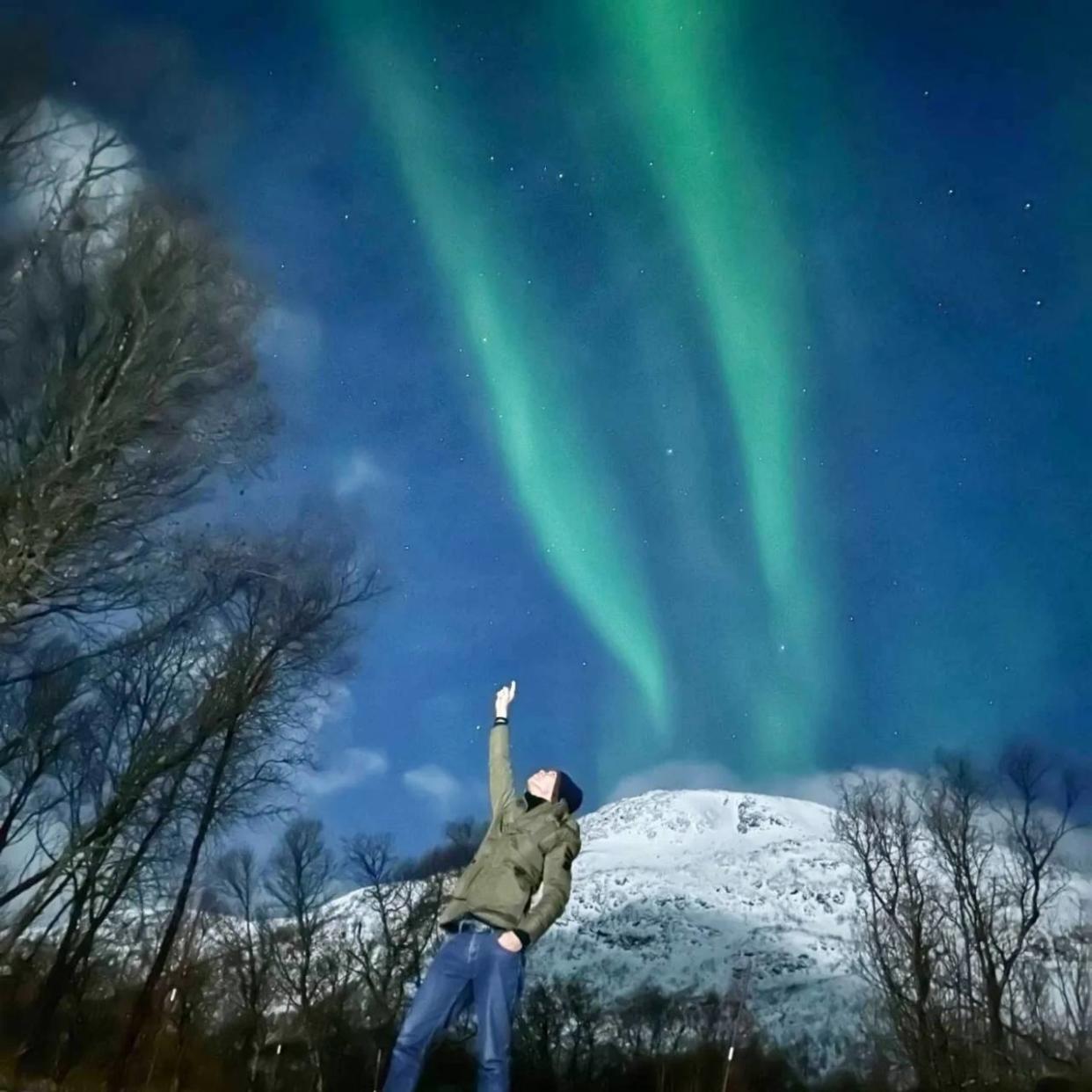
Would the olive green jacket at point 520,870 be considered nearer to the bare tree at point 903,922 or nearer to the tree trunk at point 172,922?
the tree trunk at point 172,922

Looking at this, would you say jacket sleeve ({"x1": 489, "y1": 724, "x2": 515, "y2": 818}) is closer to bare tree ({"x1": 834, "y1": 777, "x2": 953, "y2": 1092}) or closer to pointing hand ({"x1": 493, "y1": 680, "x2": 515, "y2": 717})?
pointing hand ({"x1": 493, "y1": 680, "x2": 515, "y2": 717})

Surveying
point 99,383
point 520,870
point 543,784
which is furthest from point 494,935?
point 99,383

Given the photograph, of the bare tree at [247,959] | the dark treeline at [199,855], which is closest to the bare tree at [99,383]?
the dark treeline at [199,855]

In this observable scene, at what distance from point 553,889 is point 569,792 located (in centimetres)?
56

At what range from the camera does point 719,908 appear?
293ft

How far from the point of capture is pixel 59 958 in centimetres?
1554

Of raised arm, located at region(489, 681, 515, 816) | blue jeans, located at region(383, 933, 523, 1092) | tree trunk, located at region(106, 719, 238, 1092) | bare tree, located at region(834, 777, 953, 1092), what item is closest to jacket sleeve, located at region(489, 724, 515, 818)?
raised arm, located at region(489, 681, 515, 816)

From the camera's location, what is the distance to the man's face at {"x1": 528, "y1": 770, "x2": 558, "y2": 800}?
4.32 metres

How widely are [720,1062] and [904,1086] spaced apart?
196 inches

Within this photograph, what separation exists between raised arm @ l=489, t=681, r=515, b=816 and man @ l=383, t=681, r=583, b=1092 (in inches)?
5.6

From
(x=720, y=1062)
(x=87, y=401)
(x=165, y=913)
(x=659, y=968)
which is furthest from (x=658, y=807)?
(x=87, y=401)

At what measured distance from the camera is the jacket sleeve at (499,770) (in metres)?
4.33

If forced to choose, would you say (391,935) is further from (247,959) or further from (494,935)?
(494,935)

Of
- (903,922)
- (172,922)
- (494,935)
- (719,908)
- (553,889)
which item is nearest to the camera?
(494,935)
